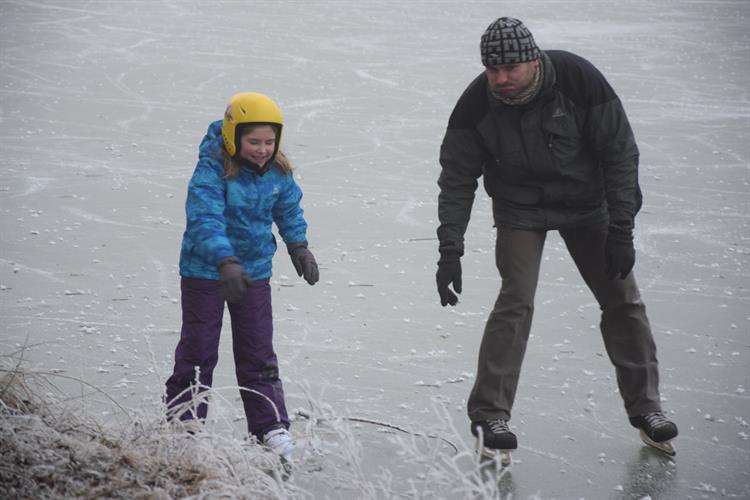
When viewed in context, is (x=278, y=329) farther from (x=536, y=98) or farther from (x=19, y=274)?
(x=536, y=98)

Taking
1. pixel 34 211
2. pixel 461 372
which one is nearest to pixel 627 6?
pixel 34 211

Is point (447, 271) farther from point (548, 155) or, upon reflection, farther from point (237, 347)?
point (237, 347)

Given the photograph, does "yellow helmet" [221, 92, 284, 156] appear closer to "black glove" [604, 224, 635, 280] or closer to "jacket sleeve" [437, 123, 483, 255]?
"jacket sleeve" [437, 123, 483, 255]

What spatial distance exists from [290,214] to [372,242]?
2964mm

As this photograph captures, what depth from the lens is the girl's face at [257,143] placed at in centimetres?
384

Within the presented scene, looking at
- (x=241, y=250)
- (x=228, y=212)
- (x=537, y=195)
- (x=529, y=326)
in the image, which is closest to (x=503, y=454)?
(x=529, y=326)

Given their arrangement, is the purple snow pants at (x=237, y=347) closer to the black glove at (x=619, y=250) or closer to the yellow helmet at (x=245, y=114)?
the yellow helmet at (x=245, y=114)

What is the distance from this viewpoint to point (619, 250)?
4090 millimetres

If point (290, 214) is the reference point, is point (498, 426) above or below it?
below

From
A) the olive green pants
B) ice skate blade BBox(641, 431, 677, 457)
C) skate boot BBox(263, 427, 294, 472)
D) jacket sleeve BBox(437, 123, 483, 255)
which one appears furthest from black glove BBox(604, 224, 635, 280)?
skate boot BBox(263, 427, 294, 472)

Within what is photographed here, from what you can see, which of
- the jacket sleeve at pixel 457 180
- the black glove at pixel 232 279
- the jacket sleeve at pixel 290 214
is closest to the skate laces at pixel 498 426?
the jacket sleeve at pixel 457 180

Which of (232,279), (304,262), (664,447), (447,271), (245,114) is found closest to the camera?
(232,279)

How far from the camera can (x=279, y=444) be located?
3949 millimetres

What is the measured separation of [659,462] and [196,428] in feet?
5.93
